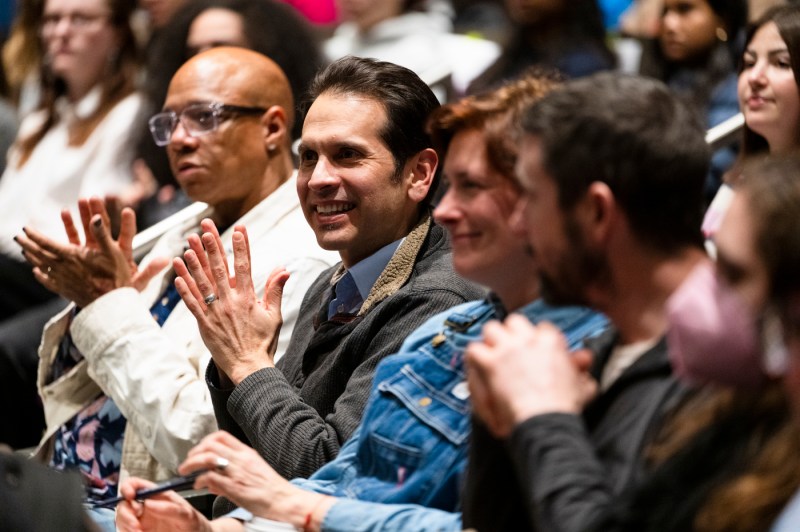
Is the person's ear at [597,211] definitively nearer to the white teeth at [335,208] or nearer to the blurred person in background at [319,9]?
the white teeth at [335,208]

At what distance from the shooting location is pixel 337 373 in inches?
103

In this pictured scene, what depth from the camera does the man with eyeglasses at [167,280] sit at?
9.76 feet

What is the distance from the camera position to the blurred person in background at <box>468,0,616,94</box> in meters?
4.45

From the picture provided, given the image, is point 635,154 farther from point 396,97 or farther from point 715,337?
point 396,97

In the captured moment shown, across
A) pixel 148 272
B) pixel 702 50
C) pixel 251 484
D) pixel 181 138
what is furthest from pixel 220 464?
pixel 702 50

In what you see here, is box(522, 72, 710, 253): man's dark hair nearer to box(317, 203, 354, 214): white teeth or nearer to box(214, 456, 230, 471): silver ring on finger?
box(214, 456, 230, 471): silver ring on finger

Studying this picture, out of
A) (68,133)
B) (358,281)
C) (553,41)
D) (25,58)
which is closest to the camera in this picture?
(358,281)

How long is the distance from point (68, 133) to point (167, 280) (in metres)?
1.74

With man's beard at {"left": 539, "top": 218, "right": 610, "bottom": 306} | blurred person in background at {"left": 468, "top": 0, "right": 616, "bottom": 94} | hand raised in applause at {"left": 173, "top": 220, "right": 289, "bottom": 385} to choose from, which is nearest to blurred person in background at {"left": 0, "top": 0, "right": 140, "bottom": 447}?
blurred person in background at {"left": 468, "top": 0, "right": 616, "bottom": 94}

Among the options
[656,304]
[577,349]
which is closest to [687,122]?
[656,304]

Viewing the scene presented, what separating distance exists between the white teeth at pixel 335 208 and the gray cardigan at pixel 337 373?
0.48 ft

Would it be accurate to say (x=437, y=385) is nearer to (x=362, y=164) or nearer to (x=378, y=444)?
(x=378, y=444)

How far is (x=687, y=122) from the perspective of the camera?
5.90 ft

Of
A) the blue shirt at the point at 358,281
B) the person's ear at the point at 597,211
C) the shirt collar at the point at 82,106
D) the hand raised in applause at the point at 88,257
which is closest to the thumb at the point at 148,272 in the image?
the hand raised in applause at the point at 88,257
